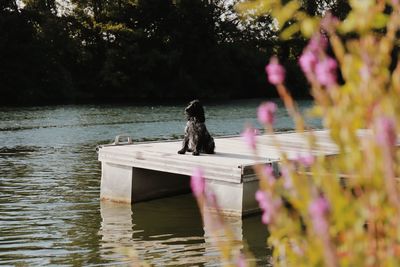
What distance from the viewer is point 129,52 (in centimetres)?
7156

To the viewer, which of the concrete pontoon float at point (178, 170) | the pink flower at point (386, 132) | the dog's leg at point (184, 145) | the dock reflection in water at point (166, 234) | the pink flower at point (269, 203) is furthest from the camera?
the dog's leg at point (184, 145)

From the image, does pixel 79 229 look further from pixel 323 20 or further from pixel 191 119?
pixel 323 20

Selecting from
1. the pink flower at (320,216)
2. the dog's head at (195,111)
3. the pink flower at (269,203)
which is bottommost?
the pink flower at (269,203)

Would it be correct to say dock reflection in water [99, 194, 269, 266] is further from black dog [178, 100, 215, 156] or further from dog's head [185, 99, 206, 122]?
dog's head [185, 99, 206, 122]

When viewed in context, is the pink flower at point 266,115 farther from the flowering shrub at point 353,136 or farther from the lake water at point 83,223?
the lake water at point 83,223

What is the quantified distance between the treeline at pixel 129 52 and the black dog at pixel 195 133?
48.9 m

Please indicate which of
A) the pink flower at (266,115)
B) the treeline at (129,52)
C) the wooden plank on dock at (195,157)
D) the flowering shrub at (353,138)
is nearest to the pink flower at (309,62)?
the flowering shrub at (353,138)

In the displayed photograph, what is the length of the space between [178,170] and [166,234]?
1.44 metres

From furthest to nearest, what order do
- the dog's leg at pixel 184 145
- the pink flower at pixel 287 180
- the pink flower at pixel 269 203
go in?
the dog's leg at pixel 184 145
the pink flower at pixel 287 180
the pink flower at pixel 269 203

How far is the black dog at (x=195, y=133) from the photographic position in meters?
13.6

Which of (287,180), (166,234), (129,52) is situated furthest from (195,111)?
(129,52)

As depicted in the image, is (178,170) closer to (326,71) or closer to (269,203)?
(269,203)

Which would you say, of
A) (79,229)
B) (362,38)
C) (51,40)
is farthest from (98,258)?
(51,40)

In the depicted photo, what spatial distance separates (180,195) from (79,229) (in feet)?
12.0
